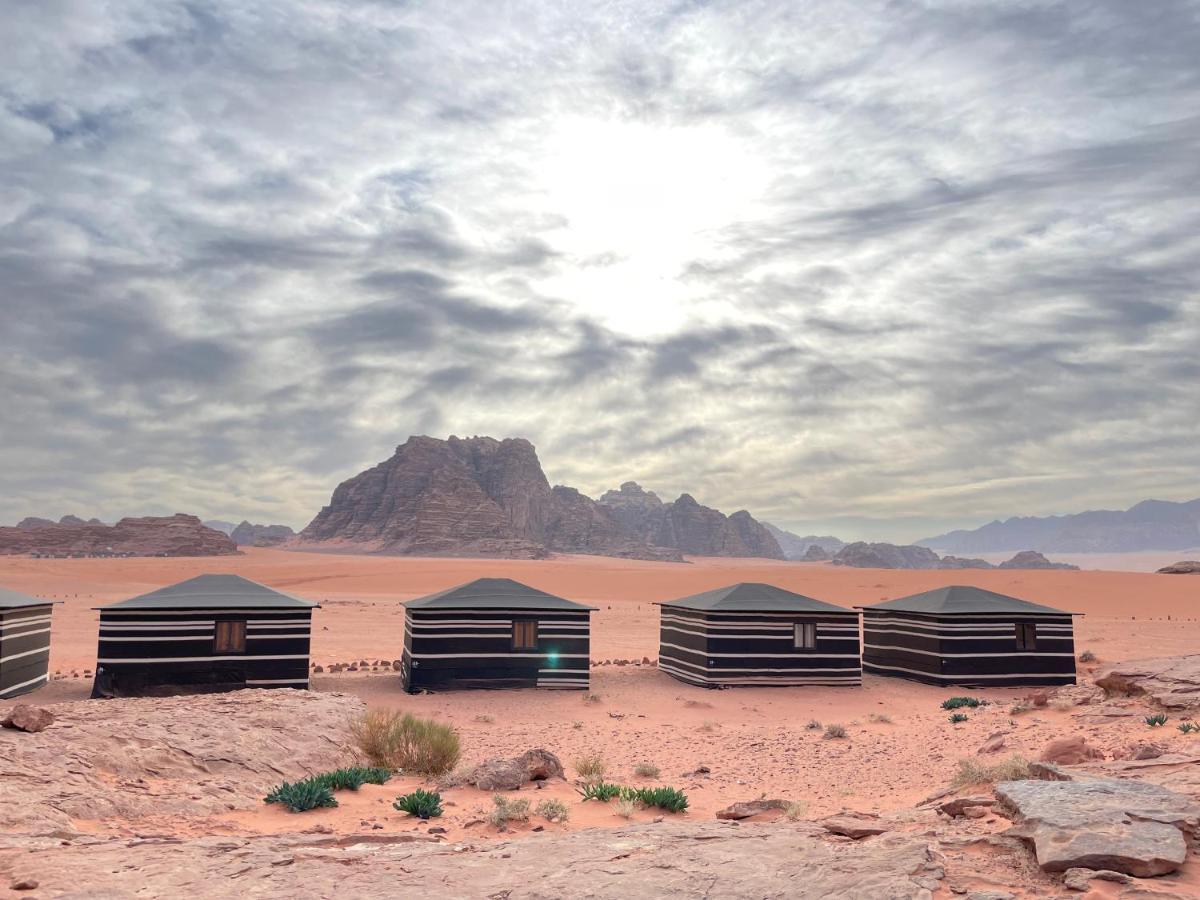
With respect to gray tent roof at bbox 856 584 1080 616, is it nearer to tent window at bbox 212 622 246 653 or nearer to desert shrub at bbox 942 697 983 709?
desert shrub at bbox 942 697 983 709

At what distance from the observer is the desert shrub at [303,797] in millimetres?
9992

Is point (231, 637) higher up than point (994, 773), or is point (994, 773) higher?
point (231, 637)

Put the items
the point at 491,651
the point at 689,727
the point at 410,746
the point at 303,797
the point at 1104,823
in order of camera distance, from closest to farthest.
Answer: the point at 1104,823 → the point at 303,797 → the point at 410,746 → the point at 689,727 → the point at 491,651

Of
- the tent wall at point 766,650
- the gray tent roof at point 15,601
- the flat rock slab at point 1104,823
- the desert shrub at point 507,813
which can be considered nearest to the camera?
the flat rock slab at point 1104,823

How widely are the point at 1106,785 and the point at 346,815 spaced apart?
777 centimetres

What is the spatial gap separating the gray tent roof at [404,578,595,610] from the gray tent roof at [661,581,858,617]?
396 centimetres

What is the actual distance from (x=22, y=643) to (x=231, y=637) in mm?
4827

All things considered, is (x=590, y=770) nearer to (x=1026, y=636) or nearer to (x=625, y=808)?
(x=625, y=808)

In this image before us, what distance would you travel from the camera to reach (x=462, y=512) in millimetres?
161625

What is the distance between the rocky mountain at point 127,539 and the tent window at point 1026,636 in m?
115

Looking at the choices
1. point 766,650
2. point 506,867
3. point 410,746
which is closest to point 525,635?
point 766,650

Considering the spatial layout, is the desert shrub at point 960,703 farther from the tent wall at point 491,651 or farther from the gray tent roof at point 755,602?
the tent wall at point 491,651

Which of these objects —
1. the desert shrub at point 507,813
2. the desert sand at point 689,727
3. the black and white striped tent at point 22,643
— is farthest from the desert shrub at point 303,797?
the black and white striped tent at point 22,643

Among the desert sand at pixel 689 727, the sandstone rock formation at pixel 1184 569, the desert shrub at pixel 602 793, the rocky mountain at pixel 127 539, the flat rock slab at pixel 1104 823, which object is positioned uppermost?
the rocky mountain at pixel 127 539
